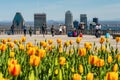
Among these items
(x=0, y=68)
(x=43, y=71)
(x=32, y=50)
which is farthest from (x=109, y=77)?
(x=0, y=68)

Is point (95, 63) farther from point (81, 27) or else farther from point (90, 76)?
point (81, 27)

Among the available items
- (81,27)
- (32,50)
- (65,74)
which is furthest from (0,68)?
(81,27)

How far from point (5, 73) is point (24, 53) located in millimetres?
3334

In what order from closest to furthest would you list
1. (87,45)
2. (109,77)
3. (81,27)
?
(109,77)
(87,45)
(81,27)

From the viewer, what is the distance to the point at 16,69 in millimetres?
4891

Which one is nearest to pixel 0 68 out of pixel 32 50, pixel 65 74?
pixel 32 50

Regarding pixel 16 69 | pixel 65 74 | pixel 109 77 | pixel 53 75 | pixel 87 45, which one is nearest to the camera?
pixel 109 77

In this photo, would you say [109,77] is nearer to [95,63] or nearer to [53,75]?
[53,75]

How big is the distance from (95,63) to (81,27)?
122 ft

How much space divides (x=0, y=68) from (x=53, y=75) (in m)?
1.77

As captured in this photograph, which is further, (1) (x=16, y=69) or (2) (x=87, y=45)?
(2) (x=87, y=45)

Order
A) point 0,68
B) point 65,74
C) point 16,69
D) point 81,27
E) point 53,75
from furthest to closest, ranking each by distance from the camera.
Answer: point 81,27 < point 0,68 < point 65,74 < point 53,75 < point 16,69

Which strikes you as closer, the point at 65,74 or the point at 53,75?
the point at 53,75

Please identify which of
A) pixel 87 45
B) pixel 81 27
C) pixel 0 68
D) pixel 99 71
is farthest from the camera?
pixel 81 27
